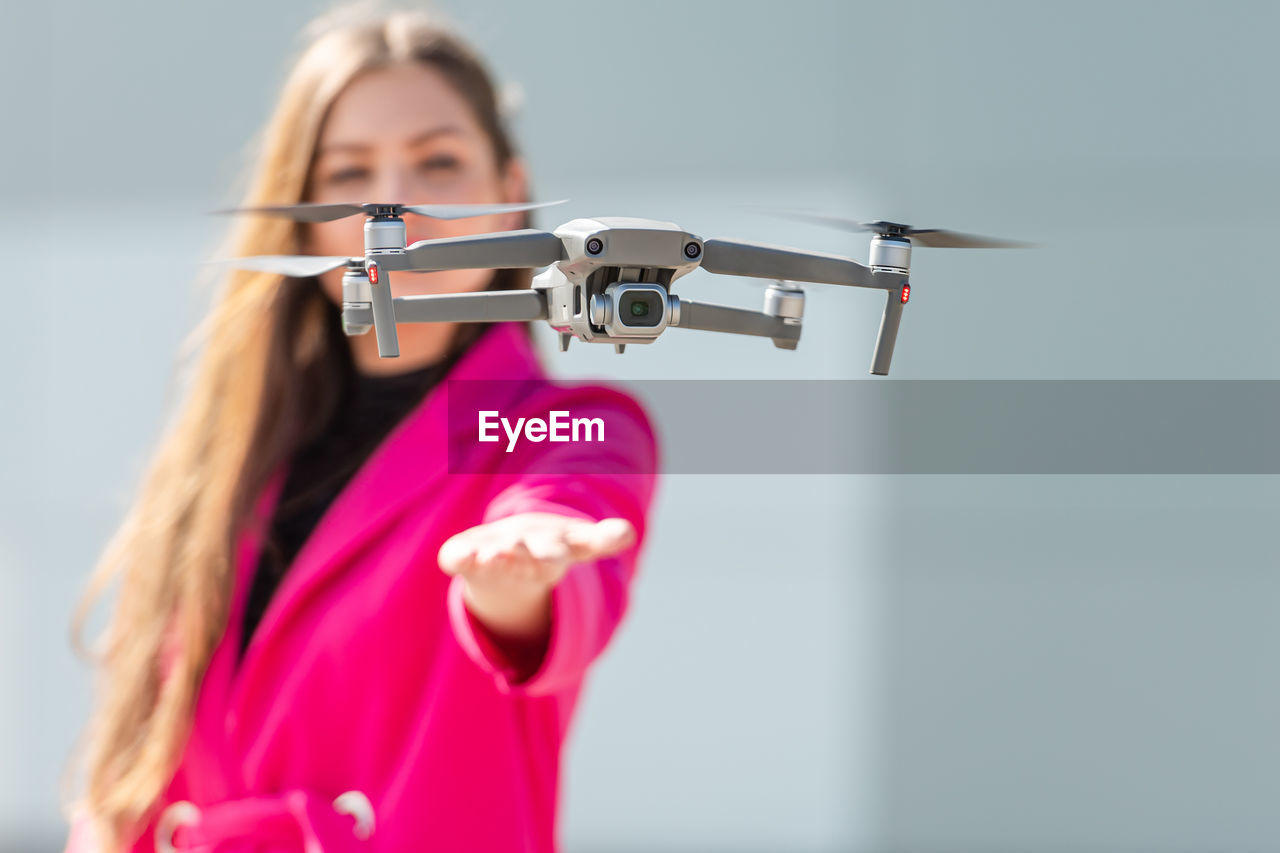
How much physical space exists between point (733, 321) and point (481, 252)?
0.45ft

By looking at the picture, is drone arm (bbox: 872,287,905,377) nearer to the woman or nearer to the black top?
the woman

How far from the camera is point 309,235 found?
788 mm

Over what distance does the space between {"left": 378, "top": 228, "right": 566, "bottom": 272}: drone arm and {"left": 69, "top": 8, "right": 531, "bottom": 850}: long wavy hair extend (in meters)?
0.36

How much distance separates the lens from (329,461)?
1.07m

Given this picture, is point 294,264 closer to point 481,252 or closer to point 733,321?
point 481,252

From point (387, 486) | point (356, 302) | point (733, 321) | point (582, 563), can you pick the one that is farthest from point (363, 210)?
point (387, 486)

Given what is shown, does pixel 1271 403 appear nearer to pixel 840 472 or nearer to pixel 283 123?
pixel 840 472

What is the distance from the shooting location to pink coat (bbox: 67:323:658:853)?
→ 903mm

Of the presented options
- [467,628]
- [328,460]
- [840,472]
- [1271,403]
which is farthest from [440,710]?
[840,472]

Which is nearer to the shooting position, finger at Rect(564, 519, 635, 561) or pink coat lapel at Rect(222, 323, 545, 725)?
finger at Rect(564, 519, 635, 561)

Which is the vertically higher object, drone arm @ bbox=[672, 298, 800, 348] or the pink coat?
drone arm @ bbox=[672, 298, 800, 348]

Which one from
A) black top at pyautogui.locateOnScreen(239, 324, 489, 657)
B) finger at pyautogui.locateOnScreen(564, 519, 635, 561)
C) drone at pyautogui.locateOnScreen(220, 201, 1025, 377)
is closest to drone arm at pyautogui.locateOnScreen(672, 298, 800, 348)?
drone at pyautogui.locateOnScreen(220, 201, 1025, 377)

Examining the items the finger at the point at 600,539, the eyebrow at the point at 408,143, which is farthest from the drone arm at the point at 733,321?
the eyebrow at the point at 408,143

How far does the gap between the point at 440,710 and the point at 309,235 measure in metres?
0.40
